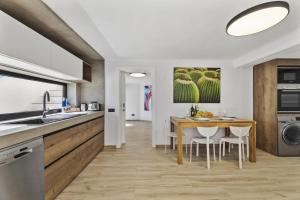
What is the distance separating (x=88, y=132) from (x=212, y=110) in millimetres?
3123

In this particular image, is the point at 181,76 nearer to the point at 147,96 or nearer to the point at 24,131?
the point at 24,131

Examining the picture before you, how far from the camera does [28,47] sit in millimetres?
1870

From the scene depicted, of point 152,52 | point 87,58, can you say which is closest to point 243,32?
point 152,52

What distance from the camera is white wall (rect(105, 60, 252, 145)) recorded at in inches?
173

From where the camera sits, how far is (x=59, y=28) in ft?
8.07

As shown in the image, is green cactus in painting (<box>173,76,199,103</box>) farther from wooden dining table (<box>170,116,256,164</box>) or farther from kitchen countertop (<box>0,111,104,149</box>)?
kitchen countertop (<box>0,111,104,149</box>)

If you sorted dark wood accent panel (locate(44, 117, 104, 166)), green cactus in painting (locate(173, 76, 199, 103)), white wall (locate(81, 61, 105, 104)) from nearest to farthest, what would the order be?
dark wood accent panel (locate(44, 117, 104, 166)) → white wall (locate(81, 61, 105, 104)) → green cactus in painting (locate(173, 76, 199, 103))

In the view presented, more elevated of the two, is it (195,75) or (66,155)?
(195,75)

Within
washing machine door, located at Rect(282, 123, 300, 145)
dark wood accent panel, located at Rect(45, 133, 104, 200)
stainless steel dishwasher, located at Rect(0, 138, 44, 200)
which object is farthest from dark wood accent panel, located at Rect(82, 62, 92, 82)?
washing machine door, located at Rect(282, 123, 300, 145)

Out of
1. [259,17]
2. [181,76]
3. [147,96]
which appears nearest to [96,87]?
[181,76]

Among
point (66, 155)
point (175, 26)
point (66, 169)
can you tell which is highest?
point (175, 26)

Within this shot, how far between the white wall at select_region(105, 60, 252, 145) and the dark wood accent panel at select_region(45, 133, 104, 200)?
4.01ft

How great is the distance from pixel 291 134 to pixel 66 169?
431 centimetres

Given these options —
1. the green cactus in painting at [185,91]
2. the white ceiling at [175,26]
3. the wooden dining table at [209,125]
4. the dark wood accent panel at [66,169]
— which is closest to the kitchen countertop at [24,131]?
the dark wood accent panel at [66,169]
